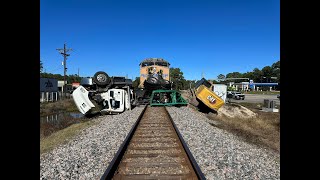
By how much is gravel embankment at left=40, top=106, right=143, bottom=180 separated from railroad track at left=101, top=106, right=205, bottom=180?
0.34 meters

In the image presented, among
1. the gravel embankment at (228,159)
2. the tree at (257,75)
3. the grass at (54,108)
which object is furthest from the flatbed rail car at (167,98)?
the tree at (257,75)

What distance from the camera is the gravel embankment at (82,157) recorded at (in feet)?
15.2

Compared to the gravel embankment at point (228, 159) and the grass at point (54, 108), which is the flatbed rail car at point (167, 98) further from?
the gravel embankment at point (228, 159)

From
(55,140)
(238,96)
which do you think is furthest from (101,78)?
(238,96)

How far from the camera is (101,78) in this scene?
45.5ft

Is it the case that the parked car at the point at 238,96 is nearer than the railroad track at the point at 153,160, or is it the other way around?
the railroad track at the point at 153,160

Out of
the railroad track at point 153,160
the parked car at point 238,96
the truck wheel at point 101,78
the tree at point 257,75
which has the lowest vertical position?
the railroad track at point 153,160

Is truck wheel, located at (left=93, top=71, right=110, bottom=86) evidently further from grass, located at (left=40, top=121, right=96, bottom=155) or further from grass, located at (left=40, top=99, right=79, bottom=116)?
grass, located at (left=40, top=99, right=79, bottom=116)

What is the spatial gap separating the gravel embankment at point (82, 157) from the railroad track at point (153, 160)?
13.6 inches
